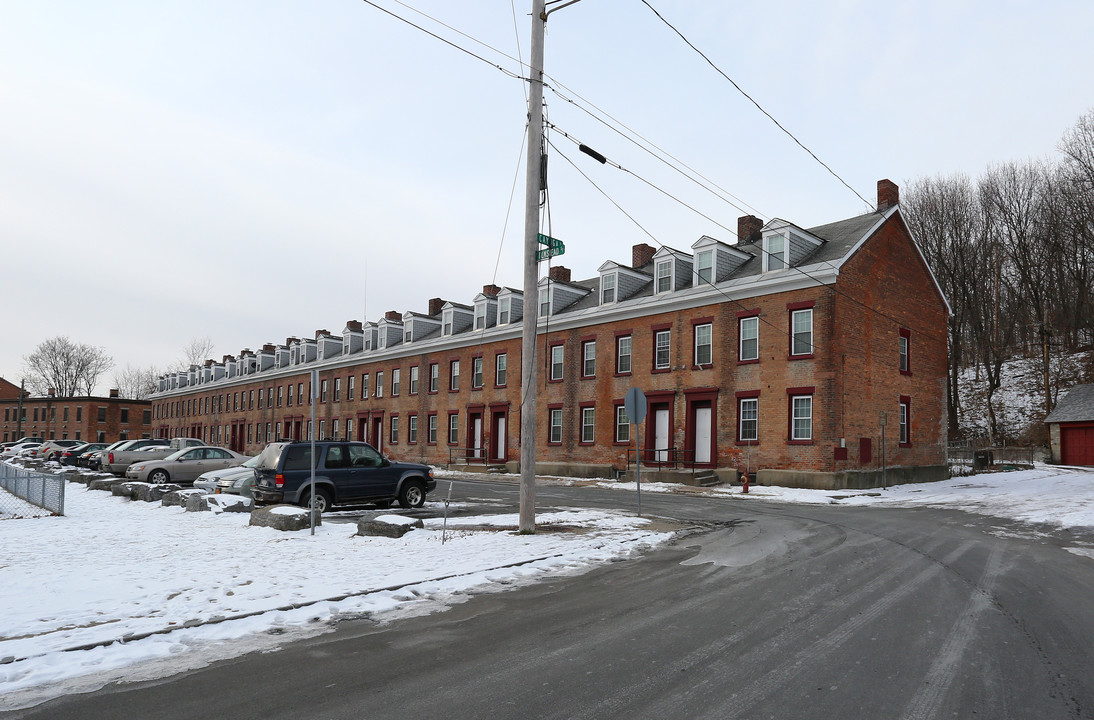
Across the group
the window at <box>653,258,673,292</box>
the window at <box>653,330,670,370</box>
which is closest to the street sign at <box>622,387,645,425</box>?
the window at <box>653,330,670,370</box>

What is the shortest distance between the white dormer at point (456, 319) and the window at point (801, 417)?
23.1 m

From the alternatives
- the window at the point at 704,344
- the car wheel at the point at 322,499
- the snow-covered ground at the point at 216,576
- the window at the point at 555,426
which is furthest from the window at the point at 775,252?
the car wheel at the point at 322,499

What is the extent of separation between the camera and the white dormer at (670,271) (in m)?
31.7

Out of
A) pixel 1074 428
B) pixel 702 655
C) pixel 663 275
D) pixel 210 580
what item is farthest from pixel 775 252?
pixel 702 655

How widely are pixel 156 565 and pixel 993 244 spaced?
5758cm

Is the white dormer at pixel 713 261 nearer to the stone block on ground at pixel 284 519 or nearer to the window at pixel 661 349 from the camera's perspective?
the window at pixel 661 349

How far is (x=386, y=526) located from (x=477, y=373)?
1162 inches

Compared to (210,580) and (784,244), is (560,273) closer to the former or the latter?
(784,244)

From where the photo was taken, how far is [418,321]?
48.2 meters

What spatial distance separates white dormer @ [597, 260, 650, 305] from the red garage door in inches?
983

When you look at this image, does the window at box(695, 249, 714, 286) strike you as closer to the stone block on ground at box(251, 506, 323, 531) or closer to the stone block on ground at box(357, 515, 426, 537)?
the stone block on ground at box(357, 515, 426, 537)

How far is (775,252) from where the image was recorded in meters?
28.3

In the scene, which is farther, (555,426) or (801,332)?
(555,426)

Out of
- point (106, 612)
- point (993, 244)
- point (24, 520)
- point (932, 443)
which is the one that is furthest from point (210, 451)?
point (993, 244)
